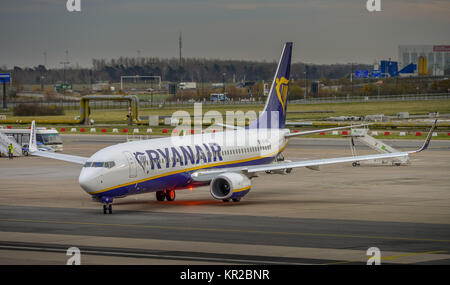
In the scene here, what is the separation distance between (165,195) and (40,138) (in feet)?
157

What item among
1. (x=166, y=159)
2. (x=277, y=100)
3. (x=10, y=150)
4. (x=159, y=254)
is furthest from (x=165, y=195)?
(x=10, y=150)

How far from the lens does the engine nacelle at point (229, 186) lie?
1785 inches

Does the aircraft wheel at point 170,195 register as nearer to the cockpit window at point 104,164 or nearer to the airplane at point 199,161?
the airplane at point 199,161

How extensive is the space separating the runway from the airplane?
1.40 meters

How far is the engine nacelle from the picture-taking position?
4534cm

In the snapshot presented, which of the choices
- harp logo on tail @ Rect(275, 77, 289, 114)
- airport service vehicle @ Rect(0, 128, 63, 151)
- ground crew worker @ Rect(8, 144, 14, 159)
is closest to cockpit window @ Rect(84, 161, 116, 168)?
harp logo on tail @ Rect(275, 77, 289, 114)

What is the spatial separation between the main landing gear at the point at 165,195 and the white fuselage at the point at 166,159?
1859 millimetres

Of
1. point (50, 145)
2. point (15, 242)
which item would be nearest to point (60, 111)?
point (50, 145)

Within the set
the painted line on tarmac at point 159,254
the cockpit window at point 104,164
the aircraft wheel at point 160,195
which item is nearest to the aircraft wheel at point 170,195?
the aircraft wheel at point 160,195

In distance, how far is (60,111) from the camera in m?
191

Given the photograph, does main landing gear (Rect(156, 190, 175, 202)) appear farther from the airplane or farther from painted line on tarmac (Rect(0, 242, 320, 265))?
painted line on tarmac (Rect(0, 242, 320, 265))

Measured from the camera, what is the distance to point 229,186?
45.5 meters

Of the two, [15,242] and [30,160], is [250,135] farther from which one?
[30,160]

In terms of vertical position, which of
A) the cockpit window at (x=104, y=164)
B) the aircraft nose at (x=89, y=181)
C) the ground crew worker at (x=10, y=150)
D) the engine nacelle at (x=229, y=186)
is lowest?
the ground crew worker at (x=10, y=150)
